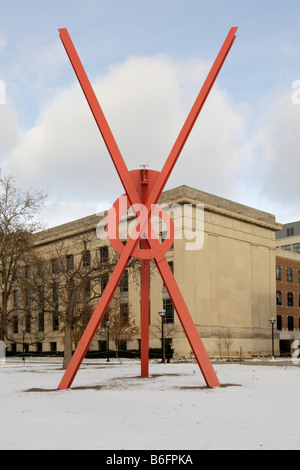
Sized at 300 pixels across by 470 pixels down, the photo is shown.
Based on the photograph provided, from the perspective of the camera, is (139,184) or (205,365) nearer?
(205,365)

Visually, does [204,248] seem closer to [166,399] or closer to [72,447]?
[166,399]

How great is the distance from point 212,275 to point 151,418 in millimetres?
46520

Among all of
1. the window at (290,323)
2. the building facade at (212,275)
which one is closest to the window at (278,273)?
the building facade at (212,275)

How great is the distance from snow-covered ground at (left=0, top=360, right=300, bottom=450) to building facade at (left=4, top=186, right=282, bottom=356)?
3390 centimetres

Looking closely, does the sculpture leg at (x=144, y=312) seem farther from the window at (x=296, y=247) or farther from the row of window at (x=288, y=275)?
the window at (x=296, y=247)

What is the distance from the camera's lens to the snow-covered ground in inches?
295

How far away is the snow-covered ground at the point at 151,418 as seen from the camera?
24.6 feet

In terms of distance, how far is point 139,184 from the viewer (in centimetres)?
1714

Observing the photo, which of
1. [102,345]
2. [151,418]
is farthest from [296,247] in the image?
[151,418]

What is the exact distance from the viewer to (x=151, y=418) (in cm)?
980

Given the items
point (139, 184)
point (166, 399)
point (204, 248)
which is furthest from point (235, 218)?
point (166, 399)

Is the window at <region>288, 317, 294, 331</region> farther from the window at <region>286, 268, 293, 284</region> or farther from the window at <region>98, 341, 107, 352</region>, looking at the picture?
the window at <region>98, 341, 107, 352</region>

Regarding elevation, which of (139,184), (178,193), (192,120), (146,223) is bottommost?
(146,223)

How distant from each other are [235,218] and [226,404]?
4824 cm
